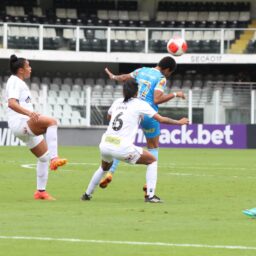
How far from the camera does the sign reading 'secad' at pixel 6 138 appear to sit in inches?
1411

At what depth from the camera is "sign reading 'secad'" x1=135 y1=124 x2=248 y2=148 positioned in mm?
35906

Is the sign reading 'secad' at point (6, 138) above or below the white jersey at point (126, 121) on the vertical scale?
below

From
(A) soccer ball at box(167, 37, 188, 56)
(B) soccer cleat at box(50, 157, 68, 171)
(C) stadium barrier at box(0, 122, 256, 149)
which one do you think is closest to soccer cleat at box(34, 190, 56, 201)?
(B) soccer cleat at box(50, 157, 68, 171)

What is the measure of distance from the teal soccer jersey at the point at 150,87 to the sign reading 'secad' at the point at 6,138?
21.1m

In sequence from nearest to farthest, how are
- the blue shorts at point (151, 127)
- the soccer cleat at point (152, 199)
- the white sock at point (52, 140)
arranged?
the white sock at point (52, 140) → the soccer cleat at point (152, 199) → the blue shorts at point (151, 127)

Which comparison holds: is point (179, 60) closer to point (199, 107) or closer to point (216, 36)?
point (216, 36)

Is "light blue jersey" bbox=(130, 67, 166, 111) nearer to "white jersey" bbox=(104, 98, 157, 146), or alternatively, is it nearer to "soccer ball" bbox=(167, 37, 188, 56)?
"white jersey" bbox=(104, 98, 157, 146)

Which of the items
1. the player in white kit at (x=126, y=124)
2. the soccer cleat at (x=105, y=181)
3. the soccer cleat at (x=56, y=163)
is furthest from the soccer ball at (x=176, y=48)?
the soccer cleat at (x=56, y=163)

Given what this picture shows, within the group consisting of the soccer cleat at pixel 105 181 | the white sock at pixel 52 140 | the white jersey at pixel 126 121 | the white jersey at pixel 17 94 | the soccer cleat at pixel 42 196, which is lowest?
the soccer cleat at pixel 42 196

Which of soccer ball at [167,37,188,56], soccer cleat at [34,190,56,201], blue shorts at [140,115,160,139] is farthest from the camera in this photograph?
soccer ball at [167,37,188,56]

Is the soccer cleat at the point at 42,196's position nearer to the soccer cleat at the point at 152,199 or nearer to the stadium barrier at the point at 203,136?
the soccer cleat at the point at 152,199

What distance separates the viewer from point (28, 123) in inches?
540

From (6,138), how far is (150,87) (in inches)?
850

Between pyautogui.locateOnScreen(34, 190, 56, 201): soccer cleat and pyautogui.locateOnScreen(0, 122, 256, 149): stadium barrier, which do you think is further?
pyautogui.locateOnScreen(0, 122, 256, 149): stadium barrier
